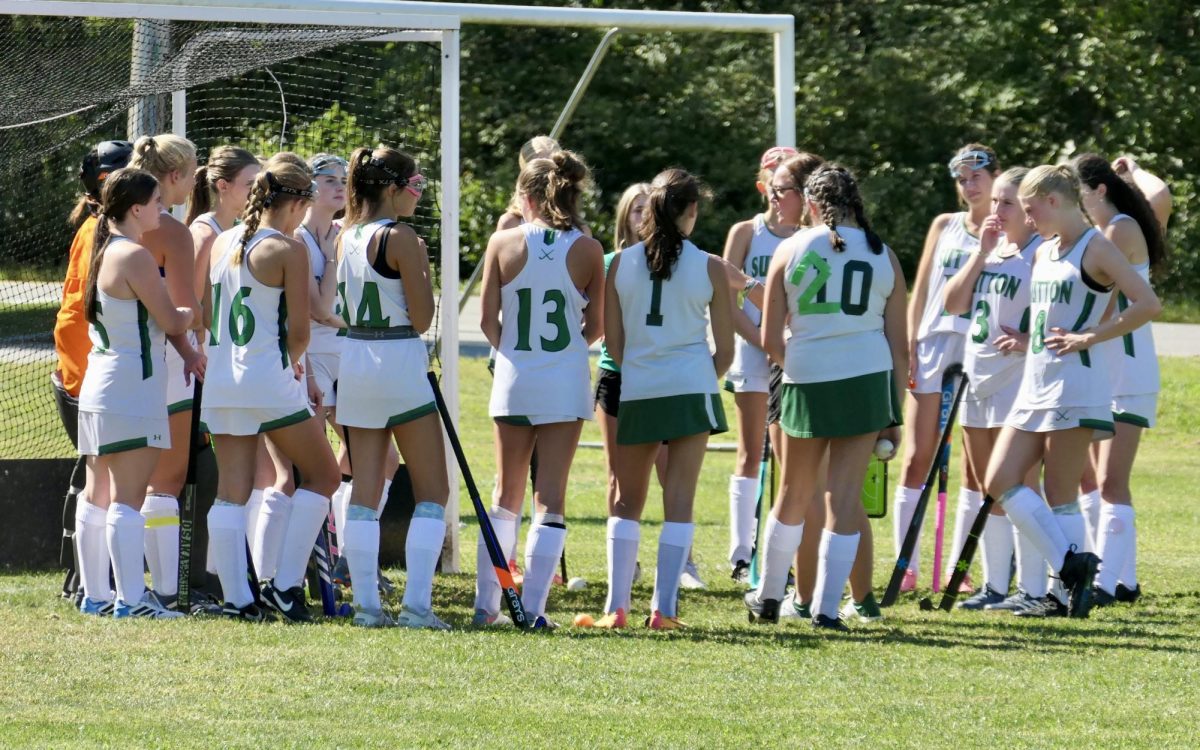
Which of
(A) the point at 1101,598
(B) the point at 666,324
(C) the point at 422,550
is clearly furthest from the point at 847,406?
(A) the point at 1101,598

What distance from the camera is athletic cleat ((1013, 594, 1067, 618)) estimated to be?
7.11 metres

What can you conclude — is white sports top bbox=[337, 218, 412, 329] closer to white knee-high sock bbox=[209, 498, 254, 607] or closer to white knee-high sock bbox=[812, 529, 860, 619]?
white knee-high sock bbox=[209, 498, 254, 607]

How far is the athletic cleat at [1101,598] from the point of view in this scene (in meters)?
7.35

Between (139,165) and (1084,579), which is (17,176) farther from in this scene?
(1084,579)

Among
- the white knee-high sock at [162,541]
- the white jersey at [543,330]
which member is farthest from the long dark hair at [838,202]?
the white knee-high sock at [162,541]

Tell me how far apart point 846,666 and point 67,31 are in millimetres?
6211

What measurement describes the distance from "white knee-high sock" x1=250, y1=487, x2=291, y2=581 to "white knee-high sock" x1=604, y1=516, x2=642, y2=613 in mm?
1306

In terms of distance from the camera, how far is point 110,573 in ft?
24.1

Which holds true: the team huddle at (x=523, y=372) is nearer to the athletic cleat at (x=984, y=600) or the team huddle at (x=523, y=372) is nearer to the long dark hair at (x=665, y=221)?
the long dark hair at (x=665, y=221)

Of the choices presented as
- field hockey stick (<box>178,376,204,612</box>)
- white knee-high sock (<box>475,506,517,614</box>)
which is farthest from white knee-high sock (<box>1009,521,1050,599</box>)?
field hockey stick (<box>178,376,204,612</box>)

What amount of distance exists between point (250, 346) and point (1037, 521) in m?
3.13

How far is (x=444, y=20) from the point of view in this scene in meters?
7.90

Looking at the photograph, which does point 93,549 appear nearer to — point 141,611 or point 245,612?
point 141,611

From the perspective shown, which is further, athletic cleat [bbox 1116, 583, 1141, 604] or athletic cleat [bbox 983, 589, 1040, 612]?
athletic cleat [bbox 1116, 583, 1141, 604]
